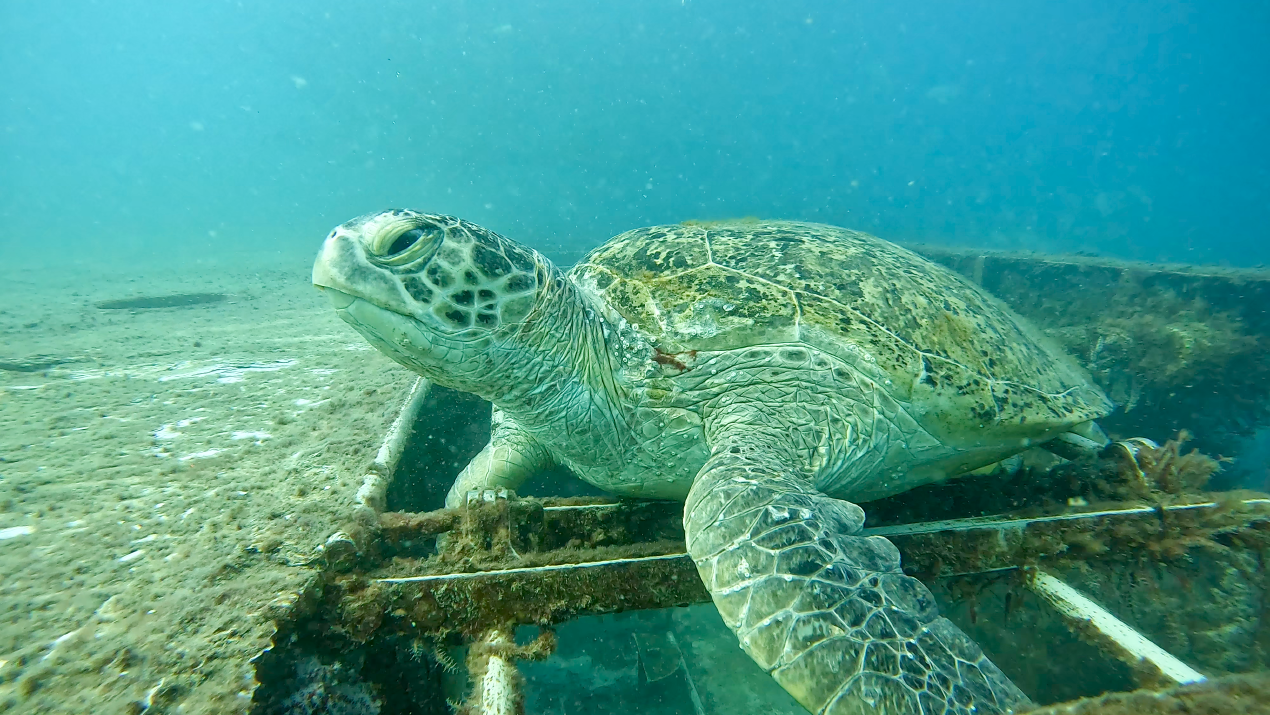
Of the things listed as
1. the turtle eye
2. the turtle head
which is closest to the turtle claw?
the turtle head

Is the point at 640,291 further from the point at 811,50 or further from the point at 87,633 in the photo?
the point at 811,50

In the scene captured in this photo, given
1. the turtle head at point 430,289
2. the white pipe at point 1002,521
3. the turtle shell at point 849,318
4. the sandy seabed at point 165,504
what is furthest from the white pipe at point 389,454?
the white pipe at point 1002,521

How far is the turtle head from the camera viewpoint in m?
1.75

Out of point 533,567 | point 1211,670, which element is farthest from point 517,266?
point 1211,670

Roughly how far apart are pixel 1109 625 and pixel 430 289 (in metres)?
2.54

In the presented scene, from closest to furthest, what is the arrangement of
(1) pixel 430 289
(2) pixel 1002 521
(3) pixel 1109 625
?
(3) pixel 1109 625 < (1) pixel 430 289 < (2) pixel 1002 521

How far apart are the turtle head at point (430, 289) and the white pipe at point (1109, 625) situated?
2184 mm

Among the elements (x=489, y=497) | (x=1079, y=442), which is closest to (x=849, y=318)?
(x=1079, y=442)

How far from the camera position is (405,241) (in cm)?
182

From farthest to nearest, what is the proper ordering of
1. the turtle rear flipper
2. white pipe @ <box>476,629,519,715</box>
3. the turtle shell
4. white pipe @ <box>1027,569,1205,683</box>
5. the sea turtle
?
the turtle rear flipper → the turtle shell → white pipe @ <box>1027,569,1205,683</box> → the sea turtle → white pipe @ <box>476,629,519,715</box>

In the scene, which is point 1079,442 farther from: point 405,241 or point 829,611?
point 405,241

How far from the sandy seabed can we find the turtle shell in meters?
1.50

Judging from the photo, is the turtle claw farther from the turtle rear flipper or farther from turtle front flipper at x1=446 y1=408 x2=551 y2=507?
the turtle rear flipper

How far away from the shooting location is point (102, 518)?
169 cm
